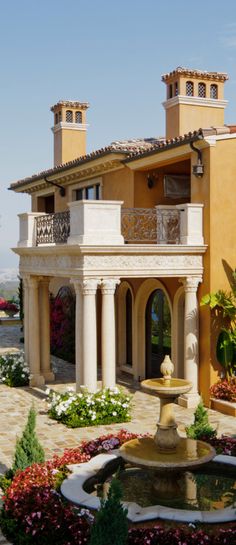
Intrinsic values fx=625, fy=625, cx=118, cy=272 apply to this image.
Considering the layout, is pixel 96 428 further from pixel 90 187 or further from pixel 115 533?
pixel 90 187

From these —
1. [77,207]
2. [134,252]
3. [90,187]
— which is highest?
[90,187]

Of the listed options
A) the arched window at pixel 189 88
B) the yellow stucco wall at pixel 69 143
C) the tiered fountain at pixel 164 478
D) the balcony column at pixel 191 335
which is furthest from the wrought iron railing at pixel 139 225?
the yellow stucco wall at pixel 69 143

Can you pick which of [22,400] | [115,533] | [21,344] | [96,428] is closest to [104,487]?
[115,533]

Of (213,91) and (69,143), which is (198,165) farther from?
(69,143)

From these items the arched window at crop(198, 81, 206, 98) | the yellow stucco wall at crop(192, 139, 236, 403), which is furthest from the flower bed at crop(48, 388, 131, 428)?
the arched window at crop(198, 81, 206, 98)

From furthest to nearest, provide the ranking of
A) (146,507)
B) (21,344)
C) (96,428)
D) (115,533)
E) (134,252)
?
1. (21,344)
2. (134,252)
3. (96,428)
4. (146,507)
5. (115,533)

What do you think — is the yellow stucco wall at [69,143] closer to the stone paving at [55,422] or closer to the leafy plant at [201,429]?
the stone paving at [55,422]

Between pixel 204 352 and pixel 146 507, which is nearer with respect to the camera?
pixel 146 507

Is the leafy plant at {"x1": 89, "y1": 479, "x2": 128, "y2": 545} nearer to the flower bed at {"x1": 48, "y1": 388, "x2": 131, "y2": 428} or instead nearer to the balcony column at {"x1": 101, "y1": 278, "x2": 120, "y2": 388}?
the flower bed at {"x1": 48, "y1": 388, "x2": 131, "y2": 428}

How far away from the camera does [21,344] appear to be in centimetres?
2883

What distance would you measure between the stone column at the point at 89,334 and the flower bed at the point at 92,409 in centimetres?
36

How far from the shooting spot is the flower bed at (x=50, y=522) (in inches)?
303

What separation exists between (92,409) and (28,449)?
189 inches

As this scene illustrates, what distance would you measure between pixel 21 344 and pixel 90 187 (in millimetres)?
9825
